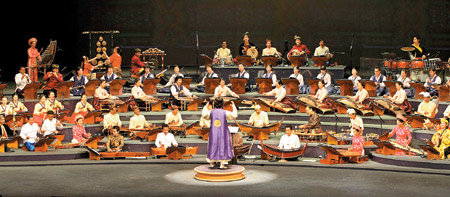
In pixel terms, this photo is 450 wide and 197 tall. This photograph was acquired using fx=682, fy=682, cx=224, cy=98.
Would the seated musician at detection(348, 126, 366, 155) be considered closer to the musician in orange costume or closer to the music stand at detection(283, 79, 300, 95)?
the music stand at detection(283, 79, 300, 95)

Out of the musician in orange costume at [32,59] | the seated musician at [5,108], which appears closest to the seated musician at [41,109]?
the seated musician at [5,108]

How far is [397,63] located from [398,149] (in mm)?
4663

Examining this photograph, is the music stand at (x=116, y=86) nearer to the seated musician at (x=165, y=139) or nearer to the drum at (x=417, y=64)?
the seated musician at (x=165, y=139)

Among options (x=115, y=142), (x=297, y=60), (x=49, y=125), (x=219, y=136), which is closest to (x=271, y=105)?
(x=297, y=60)

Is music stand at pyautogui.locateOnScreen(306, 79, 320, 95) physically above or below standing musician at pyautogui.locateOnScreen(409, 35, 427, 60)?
below

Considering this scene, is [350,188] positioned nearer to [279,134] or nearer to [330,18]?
[279,134]

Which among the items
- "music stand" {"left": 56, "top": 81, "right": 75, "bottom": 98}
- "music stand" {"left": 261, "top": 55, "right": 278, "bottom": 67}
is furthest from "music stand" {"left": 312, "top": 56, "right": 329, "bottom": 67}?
"music stand" {"left": 56, "top": 81, "right": 75, "bottom": 98}

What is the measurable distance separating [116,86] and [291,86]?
4.18 metres

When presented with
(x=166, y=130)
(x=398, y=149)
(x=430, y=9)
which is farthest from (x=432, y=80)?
(x=166, y=130)

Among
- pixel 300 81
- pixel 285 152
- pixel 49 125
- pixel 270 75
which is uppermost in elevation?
pixel 270 75

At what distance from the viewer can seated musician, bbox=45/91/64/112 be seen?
14625 mm

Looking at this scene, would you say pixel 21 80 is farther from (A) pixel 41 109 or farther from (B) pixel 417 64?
(B) pixel 417 64

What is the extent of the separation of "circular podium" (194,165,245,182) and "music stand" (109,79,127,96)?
5658 millimetres

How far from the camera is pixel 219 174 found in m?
10.9
